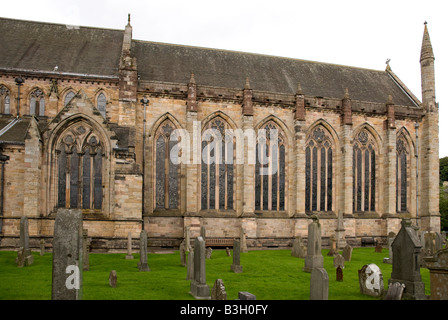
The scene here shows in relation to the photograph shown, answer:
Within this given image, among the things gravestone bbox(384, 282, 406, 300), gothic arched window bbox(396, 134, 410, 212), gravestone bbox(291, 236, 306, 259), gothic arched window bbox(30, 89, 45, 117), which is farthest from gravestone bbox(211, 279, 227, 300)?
gothic arched window bbox(396, 134, 410, 212)

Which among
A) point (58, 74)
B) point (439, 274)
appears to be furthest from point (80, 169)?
point (439, 274)

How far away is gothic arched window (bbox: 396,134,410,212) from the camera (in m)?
33.0

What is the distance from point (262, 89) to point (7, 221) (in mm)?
19034

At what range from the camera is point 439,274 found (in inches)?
381

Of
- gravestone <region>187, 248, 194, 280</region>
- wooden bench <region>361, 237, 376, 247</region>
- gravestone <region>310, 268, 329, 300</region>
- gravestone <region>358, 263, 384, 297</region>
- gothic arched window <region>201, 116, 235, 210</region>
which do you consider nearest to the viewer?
gravestone <region>310, 268, 329, 300</region>

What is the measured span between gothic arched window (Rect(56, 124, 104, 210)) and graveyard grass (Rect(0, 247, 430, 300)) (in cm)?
374

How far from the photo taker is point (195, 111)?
90.2ft

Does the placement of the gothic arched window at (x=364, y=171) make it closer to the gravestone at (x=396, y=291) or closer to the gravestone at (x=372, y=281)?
the gravestone at (x=372, y=281)

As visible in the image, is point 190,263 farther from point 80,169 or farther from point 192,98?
point 192,98

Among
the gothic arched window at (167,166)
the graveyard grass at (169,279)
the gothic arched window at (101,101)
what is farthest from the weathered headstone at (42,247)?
the gothic arched window at (101,101)

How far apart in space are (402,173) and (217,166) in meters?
15.3

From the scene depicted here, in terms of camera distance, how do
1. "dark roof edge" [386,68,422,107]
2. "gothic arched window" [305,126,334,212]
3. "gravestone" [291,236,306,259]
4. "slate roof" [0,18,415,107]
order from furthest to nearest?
1. "dark roof edge" [386,68,422,107]
2. "gothic arched window" [305,126,334,212]
3. "slate roof" [0,18,415,107]
4. "gravestone" [291,236,306,259]

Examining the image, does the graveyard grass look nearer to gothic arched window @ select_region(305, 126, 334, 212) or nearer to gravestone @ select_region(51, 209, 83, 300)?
gravestone @ select_region(51, 209, 83, 300)
